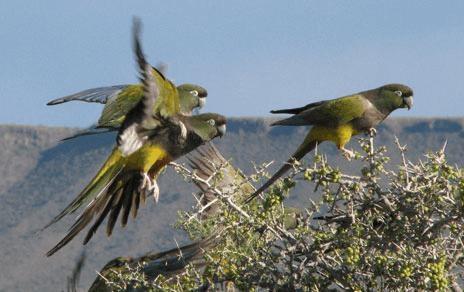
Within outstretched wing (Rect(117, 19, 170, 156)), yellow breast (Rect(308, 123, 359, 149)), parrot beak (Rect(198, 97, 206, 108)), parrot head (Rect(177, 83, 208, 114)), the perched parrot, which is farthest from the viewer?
parrot beak (Rect(198, 97, 206, 108))

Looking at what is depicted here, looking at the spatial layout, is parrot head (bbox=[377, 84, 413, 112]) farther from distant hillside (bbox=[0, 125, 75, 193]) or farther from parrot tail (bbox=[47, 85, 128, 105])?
distant hillside (bbox=[0, 125, 75, 193])

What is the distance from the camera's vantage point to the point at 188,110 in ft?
42.7

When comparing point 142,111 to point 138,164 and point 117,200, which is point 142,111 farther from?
point 117,200

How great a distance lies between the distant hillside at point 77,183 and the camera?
6981 centimetres

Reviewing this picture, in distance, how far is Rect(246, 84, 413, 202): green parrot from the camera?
1077 centimetres

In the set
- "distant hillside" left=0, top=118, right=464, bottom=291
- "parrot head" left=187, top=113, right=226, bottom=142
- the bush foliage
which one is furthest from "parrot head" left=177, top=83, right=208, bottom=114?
"distant hillside" left=0, top=118, right=464, bottom=291

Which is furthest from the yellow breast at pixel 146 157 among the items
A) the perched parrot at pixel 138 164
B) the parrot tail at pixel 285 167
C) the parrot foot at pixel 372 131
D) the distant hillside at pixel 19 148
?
the distant hillside at pixel 19 148

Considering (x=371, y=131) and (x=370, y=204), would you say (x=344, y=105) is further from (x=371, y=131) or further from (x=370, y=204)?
(x=370, y=204)

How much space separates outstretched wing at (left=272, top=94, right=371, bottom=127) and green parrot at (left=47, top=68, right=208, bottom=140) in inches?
56.1

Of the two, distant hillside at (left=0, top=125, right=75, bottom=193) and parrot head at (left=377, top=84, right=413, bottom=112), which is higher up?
parrot head at (left=377, top=84, right=413, bottom=112)

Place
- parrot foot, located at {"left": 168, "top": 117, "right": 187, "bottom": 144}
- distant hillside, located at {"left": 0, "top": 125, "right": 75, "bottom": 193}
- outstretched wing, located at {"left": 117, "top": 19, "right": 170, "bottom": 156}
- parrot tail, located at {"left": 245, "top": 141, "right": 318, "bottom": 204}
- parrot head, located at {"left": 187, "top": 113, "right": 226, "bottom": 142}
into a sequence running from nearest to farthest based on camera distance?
outstretched wing, located at {"left": 117, "top": 19, "right": 170, "bottom": 156}, parrot tail, located at {"left": 245, "top": 141, "right": 318, "bottom": 204}, parrot foot, located at {"left": 168, "top": 117, "right": 187, "bottom": 144}, parrot head, located at {"left": 187, "top": 113, "right": 226, "bottom": 142}, distant hillside, located at {"left": 0, "top": 125, "right": 75, "bottom": 193}

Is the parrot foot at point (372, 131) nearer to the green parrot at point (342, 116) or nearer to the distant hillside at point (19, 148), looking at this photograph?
the green parrot at point (342, 116)

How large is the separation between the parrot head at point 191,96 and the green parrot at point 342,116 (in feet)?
7.48

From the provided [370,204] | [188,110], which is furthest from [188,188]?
[370,204]
